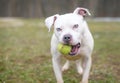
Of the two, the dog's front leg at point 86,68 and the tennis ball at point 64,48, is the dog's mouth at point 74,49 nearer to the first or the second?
the tennis ball at point 64,48

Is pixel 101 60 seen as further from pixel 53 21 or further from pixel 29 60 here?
pixel 53 21

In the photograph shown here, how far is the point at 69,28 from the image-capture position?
548cm

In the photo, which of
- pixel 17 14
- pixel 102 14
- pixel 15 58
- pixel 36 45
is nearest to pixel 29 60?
pixel 15 58

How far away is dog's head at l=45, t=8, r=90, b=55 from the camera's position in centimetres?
539

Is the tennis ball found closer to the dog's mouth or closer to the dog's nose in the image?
the dog's mouth

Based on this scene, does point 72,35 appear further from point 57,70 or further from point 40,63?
point 40,63

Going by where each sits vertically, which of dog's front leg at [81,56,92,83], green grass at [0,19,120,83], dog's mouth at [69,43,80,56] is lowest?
green grass at [0,19,120,83]

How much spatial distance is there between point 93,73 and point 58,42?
1700 millimetres

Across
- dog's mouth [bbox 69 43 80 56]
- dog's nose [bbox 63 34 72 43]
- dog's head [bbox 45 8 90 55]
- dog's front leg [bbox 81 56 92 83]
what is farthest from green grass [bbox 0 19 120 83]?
dog's nose [bbox 63 34 72 43]

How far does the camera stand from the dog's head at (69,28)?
212 inches

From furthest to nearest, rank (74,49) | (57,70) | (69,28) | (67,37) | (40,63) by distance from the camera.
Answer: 1. (40,63)
2. (57,70)
3. (74,49)
4. (69,28)
5. (67,37)

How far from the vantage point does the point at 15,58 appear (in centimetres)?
877

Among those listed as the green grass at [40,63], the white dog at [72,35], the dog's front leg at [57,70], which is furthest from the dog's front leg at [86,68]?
the green grass at [40,63]

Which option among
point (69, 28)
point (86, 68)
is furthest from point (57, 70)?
point (69, 28)
